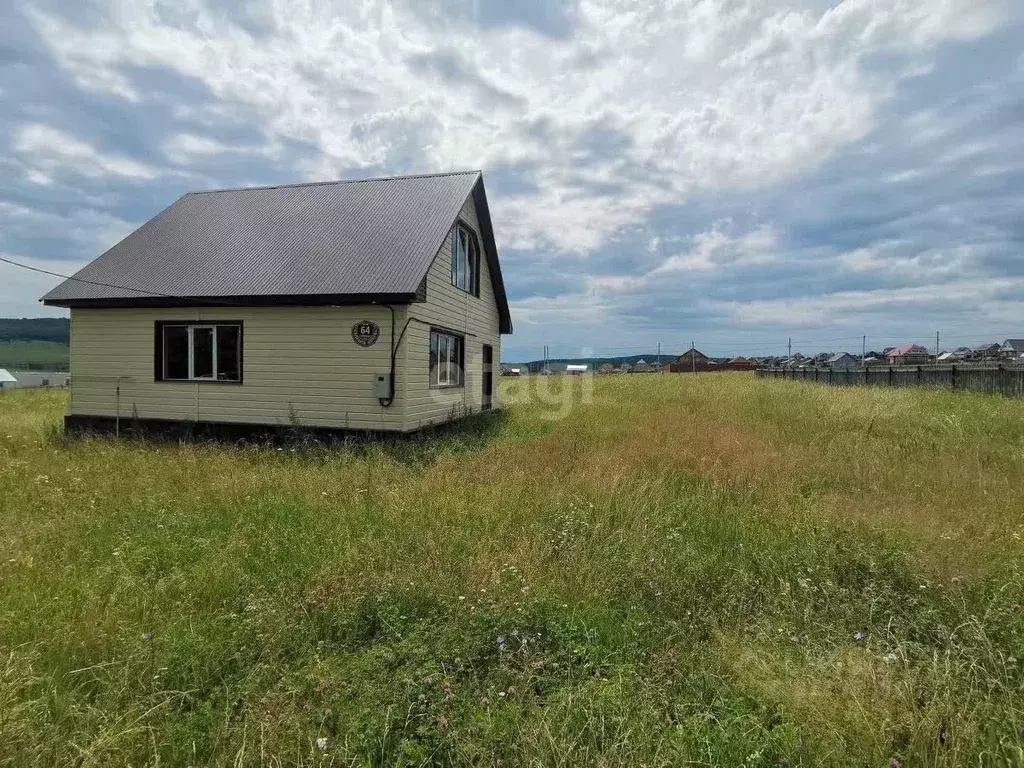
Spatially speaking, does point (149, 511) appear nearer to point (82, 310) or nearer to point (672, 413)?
point (82, 310)

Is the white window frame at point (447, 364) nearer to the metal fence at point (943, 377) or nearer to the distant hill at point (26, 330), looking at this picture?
the metal fence at point (943, 377)

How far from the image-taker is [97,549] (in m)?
4.63

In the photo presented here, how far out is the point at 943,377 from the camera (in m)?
18.8

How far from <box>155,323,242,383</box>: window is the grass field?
4.02 metres

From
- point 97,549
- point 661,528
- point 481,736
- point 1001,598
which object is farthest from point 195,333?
point 1001,598

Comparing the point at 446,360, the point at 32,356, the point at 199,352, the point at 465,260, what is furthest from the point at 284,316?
the point at 32,356

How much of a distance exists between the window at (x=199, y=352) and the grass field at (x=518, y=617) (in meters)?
4.02

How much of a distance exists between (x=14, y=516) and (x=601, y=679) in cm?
617

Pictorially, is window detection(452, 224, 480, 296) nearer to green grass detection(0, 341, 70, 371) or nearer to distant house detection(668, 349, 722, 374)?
distant house detection(668, 349, 722, 374)

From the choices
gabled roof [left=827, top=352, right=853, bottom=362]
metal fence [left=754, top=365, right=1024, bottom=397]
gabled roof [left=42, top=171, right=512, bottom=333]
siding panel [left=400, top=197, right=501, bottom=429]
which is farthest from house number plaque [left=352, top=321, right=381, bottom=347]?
gabled roof [left=827, top=352, right=853, bottom=362]

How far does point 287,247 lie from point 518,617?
424 inches

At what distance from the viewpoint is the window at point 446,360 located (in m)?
11.8

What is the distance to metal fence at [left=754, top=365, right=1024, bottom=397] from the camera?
605 inches

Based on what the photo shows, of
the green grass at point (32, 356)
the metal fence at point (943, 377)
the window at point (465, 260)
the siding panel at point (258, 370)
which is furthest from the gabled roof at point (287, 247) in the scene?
the green grass at point (32, 356)
